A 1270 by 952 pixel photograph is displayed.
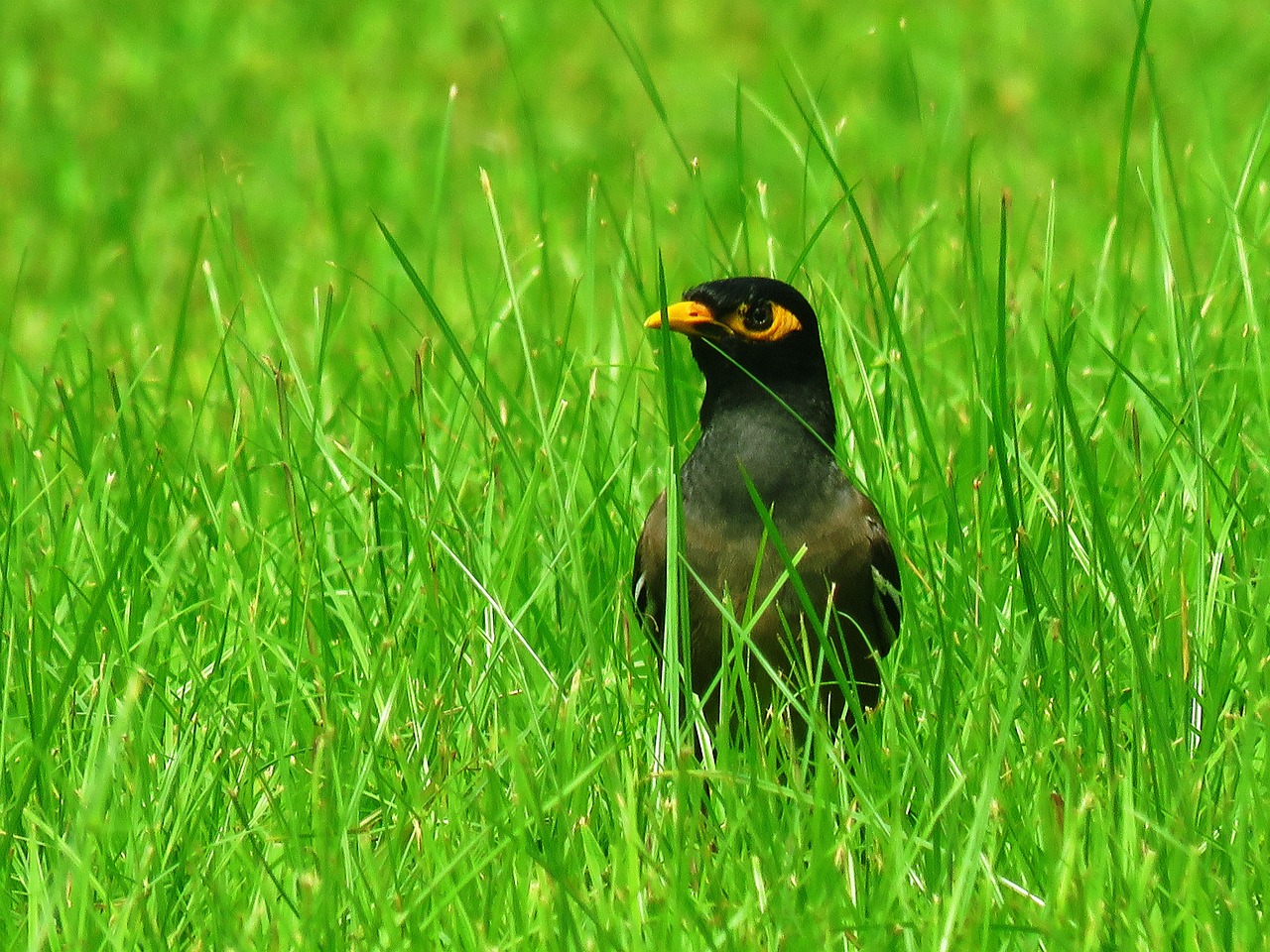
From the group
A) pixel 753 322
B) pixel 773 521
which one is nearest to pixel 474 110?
pixel 753 322

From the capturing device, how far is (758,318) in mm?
4129

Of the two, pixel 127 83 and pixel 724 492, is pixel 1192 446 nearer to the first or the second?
pixel 724 492

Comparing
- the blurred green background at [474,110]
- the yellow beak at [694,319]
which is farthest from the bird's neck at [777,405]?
the blurred green background at [474,110]

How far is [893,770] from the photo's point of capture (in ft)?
10.7

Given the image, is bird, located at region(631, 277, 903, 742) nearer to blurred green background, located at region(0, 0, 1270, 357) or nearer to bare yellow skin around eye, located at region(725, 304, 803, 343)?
bare yellow skin around eye, located at region(725, 304, 803, 343)

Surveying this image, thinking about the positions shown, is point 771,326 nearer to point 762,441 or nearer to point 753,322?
point 753,322

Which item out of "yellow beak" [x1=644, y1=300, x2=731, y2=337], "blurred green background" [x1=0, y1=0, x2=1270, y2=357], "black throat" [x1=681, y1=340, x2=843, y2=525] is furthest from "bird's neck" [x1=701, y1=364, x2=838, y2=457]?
"blurred green background" [x1=0, y1=0, x2=1270, y2=357]

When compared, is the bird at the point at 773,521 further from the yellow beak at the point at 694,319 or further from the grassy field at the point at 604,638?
the grassy field at the point at 604,638

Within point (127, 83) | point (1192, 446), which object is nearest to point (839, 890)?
point (1192, 446)

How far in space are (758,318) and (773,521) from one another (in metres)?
0.42

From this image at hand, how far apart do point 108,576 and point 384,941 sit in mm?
839

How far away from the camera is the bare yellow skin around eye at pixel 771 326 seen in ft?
13.5

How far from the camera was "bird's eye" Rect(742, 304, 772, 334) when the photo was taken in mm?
4117

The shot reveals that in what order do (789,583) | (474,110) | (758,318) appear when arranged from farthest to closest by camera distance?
(474,110) → (758,318) → (789,583)
